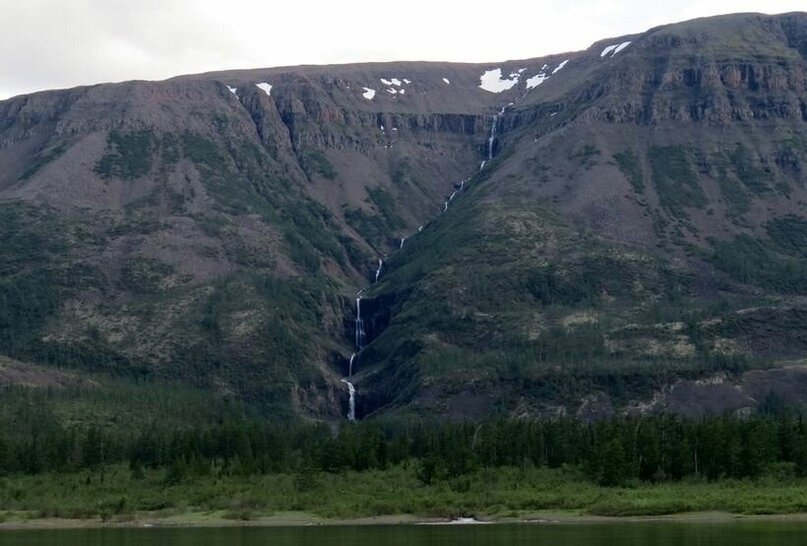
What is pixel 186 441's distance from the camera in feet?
644

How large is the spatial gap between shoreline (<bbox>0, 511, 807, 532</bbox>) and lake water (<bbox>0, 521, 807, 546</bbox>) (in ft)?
12.5

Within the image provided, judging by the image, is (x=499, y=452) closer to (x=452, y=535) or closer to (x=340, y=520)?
(x=340, y=520)

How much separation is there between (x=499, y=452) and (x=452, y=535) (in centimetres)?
5835

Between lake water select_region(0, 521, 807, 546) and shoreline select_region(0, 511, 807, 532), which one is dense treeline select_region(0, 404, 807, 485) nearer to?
shoreline select_region(0, 511, 807, 532)

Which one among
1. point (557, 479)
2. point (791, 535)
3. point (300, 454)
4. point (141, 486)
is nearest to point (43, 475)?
point (141, 486)

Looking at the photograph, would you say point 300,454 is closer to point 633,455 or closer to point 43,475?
point 43,475

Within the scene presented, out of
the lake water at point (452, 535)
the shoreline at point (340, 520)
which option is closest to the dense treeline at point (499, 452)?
the shoreline at point (340, 520)

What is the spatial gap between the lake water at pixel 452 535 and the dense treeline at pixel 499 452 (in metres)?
30.5

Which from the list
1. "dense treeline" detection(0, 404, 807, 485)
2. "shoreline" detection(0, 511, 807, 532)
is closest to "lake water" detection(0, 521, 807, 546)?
"shoreline" detection(0, 511, 807, 532)

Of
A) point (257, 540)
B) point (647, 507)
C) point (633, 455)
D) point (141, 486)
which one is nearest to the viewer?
point (257, 540)

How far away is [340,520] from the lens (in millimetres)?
142125

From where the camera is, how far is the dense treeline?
15500 cm

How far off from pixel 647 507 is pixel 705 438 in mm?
26336

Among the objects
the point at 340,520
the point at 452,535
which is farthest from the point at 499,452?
the point at 452,535
